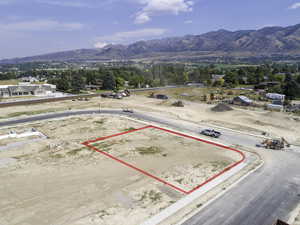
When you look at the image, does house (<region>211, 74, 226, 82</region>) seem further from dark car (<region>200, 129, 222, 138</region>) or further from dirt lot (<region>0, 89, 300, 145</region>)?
dark car (<region>200, 129, 222, 138</region>)

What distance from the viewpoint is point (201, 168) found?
24.1 m

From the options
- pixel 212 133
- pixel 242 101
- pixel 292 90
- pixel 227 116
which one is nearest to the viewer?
pixel 212 133

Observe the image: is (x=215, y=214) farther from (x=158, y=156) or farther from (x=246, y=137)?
(x=246, y=137)

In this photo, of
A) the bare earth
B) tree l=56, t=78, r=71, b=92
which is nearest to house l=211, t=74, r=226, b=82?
the bare earth

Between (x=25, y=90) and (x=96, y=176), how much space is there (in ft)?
239

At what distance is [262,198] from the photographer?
18312mm

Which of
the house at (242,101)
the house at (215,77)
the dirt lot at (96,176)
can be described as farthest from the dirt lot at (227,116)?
the house at (215,77)

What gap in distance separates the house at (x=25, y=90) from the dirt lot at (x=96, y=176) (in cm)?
5233

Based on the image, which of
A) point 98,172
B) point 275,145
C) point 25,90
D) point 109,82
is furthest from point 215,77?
point 98,172

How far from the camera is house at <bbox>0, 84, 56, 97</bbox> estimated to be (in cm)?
7675

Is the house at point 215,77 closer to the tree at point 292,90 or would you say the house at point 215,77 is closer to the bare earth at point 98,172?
the tree at point 292,90

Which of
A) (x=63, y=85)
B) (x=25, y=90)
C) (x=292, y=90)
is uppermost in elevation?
(x=63, y=85)

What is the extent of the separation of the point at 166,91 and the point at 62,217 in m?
75.8

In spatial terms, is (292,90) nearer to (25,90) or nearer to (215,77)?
(215,77)
